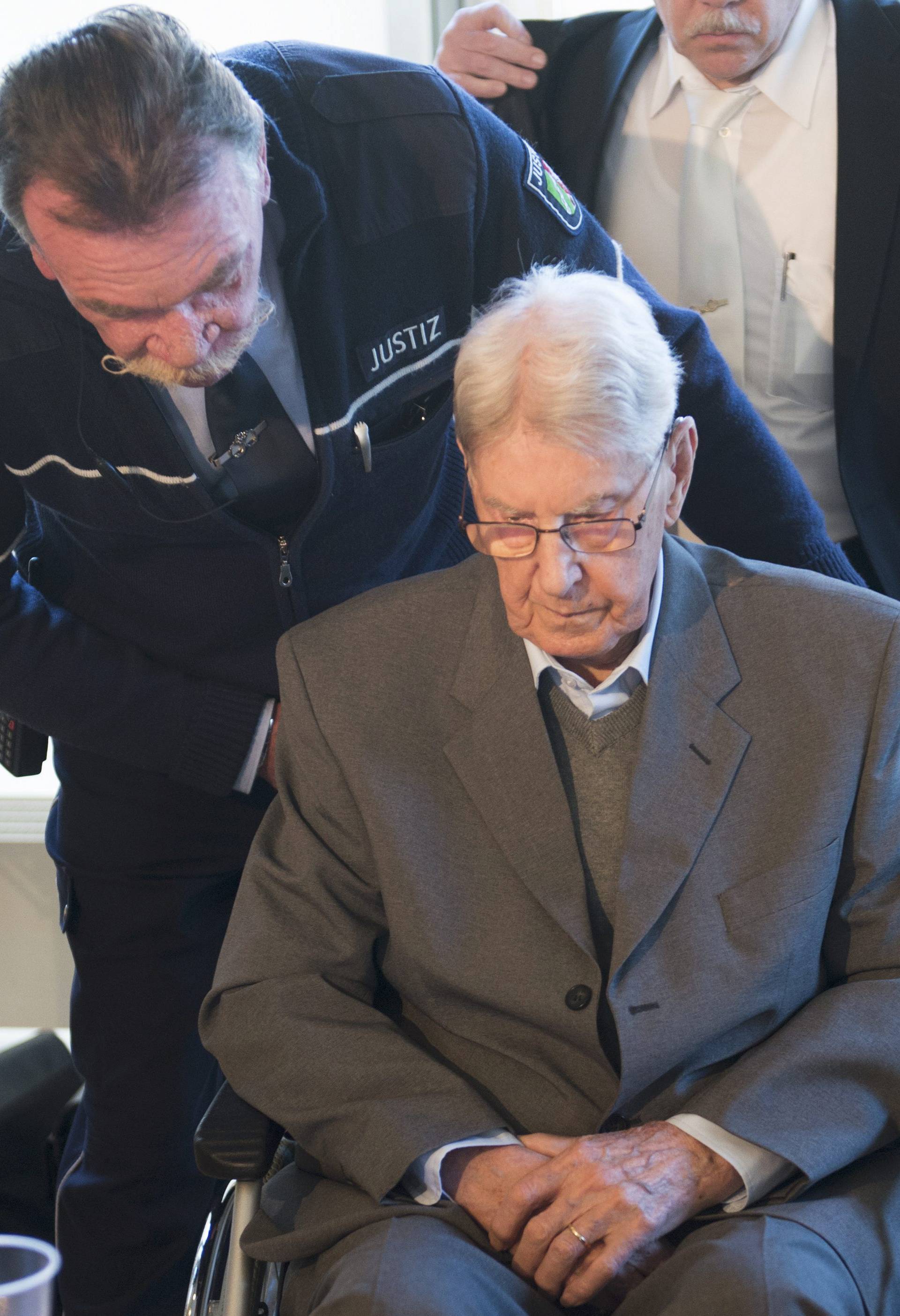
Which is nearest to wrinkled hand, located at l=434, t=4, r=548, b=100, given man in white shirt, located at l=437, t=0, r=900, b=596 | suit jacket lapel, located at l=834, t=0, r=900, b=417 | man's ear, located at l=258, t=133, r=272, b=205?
man in white shirt, located at l=437, t=0, r=900, b=596

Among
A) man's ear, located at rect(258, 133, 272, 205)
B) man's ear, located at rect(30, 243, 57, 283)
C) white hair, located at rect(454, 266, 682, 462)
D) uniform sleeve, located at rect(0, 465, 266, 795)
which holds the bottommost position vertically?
uniform sleeve, located at rect(0, 465, 266, 795)

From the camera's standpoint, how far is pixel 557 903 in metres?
1.64

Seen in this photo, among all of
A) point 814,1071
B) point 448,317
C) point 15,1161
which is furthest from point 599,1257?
point 15,1161

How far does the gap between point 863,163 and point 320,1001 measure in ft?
5.55

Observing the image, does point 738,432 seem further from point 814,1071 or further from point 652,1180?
point 652,1180

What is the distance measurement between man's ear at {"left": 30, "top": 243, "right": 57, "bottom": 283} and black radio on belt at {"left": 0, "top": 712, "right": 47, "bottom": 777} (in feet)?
2.78

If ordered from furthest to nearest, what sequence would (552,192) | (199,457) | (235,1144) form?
(552,192), (199,457), (235,1144)

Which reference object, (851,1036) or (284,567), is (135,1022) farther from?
(851,1036)

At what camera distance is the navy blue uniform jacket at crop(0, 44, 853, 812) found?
181cm

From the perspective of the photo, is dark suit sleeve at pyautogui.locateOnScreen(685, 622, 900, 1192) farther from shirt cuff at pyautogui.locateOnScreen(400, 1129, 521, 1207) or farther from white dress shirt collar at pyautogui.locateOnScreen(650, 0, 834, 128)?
white dress shirt collar at pyautogui.locateOnScreen(650, 0, 834, 128)

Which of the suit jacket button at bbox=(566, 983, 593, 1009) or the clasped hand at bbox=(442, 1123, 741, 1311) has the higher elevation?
the suit jacket button at bbox=(566, 983, 593, 1009)

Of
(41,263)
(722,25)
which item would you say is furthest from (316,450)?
(722,25)

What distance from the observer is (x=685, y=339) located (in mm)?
2049

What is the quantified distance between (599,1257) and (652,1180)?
4.0 inches
